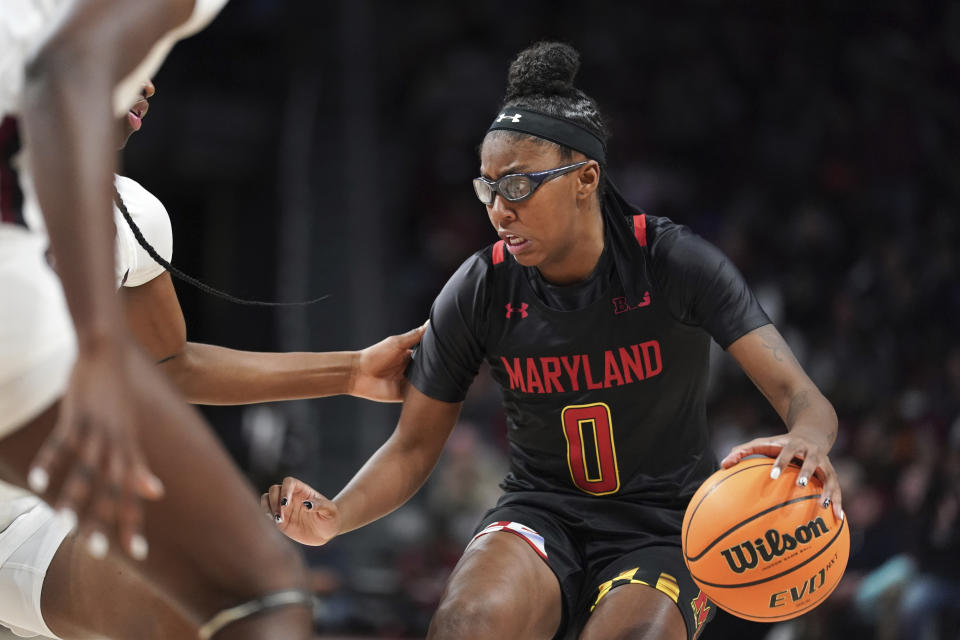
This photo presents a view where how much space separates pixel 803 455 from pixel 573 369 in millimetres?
699

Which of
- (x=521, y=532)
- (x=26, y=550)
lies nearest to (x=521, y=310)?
(x=521, y=532)

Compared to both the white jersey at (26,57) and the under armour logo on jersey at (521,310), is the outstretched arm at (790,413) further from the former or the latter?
the white jersey at (26,57)

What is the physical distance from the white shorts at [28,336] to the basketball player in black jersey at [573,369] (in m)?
1.42

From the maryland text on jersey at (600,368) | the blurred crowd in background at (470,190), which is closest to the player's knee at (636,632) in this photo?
the maryland text on jersey at (600,368)

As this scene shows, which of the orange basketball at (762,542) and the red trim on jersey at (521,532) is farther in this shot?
the red trim on jersey at (521,532)

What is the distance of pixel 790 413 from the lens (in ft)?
9.82

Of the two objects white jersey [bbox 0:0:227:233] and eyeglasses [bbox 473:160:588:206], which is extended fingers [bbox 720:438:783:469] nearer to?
eyeglasses [bbox 473:160:588:206]

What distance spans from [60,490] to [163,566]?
0.20m

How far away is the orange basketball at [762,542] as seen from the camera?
2834mm

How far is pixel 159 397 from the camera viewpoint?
1.74 metres

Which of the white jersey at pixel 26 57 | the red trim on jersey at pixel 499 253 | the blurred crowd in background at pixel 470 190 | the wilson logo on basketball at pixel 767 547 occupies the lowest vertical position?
the blurred crowd in background at pixel 470 190

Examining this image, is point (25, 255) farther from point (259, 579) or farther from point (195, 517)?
point (259, 579)

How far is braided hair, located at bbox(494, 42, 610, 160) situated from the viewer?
3318 mm

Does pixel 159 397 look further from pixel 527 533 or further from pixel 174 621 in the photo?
pixel 527 533
